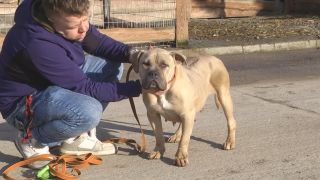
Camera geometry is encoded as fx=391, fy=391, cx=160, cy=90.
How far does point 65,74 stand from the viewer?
10.8 ft

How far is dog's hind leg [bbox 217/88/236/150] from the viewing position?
12.7 ft

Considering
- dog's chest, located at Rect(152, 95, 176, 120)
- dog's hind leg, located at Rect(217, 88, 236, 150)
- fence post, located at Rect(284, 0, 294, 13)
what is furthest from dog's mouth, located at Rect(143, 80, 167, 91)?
fence post, located at Rect(284, 0, 294, 13)

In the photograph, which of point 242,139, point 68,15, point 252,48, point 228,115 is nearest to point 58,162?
point 68,15

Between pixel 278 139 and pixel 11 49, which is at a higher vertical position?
pixel 11 49

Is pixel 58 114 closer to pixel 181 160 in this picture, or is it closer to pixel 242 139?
pixel 181 160

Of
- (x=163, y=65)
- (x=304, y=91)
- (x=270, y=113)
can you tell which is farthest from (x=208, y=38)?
(x=163, y=65)

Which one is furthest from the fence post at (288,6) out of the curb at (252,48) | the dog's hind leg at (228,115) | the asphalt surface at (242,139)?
the dog's hind leg at (228,115)

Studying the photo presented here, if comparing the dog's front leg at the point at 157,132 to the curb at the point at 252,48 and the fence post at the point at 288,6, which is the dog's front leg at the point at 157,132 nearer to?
the curb at the point at 252,48

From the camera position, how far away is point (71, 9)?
10.2 ft

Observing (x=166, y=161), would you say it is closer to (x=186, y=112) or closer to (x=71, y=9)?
(x=186, y=112)

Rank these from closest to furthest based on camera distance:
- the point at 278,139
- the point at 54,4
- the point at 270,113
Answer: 1. the point at 54,4
2. the point at 278,139
3. the point at 270,113

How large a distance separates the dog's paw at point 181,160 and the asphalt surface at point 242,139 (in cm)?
4

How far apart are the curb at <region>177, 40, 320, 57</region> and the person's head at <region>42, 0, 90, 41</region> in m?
5.80

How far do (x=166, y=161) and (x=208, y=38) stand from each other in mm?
7417
